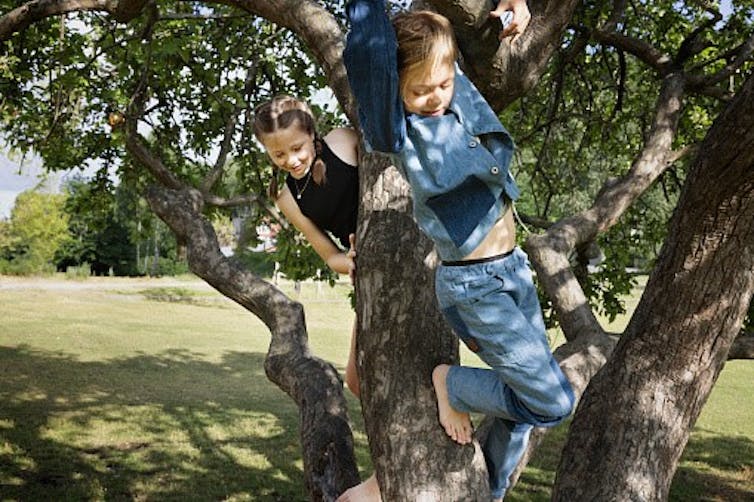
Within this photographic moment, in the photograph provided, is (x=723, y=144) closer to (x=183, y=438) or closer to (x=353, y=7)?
(x=353, y=7)

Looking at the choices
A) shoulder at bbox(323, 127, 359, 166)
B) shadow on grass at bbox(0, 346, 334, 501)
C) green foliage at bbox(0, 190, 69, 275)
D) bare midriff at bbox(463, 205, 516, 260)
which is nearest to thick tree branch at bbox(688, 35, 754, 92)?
shoulder at bbox(323, 127, 359, 166)

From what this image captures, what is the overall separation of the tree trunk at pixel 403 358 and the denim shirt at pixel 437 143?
15cm

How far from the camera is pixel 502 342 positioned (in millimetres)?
1912

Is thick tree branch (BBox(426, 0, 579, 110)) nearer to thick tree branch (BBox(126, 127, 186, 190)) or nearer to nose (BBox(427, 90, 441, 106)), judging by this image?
nose (BBox(427, 90, 441, 106))

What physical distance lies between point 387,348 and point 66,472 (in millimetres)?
7332

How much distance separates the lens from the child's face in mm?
1780

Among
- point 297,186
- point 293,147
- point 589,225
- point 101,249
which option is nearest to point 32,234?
point 101,249

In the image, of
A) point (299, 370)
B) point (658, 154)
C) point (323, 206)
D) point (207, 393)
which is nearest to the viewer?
point (323, 206)

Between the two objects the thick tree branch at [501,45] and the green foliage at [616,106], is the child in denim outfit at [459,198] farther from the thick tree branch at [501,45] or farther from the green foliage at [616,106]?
the green foliage at [616,106]

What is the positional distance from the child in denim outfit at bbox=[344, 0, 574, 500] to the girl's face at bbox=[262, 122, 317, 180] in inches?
26.7

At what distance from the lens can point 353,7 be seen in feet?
5.65

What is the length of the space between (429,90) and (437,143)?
0.13 metres

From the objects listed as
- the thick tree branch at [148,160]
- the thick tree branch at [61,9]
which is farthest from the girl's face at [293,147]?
the thick tree branch at [148,160]

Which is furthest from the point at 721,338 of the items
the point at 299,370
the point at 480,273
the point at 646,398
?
the point at 299,370
